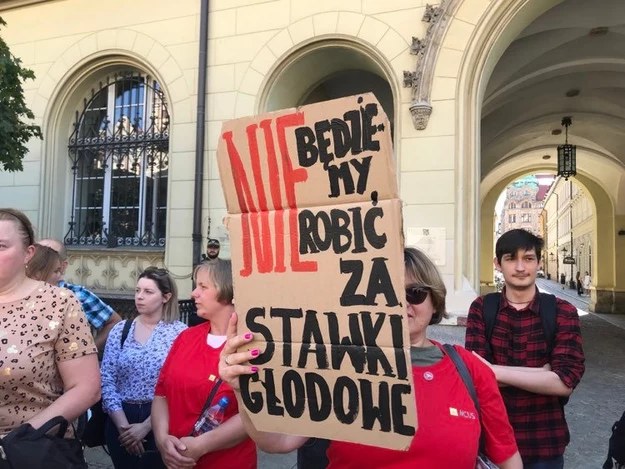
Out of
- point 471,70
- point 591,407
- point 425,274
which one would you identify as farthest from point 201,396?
point 471,70

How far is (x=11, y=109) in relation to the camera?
25.1 feet

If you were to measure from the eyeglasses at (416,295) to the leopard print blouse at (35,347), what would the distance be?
1.43m

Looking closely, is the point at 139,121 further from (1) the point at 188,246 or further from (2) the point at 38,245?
(2) the point at 38,245

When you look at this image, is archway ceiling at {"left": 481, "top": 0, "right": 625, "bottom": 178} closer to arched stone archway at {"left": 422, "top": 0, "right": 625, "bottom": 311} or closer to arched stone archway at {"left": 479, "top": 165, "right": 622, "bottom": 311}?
arched stone archway at {"left": 422, "top": 0, "right": 625, "bottom": 311}

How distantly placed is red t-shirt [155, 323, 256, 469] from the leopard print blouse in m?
0.43

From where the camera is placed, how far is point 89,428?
347cm

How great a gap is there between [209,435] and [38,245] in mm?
1746

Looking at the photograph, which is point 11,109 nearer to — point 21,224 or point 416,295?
point 21,224

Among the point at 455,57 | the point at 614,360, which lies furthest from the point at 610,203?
the point at 455,57

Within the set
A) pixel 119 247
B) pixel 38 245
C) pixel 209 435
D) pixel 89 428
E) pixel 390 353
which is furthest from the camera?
pixel 119 247

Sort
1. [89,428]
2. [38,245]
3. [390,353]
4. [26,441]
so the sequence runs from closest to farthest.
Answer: [390,353] < [26,441] < [38,245] < [89,428]

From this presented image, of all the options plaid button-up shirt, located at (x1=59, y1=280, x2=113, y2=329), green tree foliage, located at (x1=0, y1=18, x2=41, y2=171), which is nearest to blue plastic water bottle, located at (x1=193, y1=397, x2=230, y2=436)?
plaid button-up shirt, located at (x1=59, y1=280, x2=113, y2=329)

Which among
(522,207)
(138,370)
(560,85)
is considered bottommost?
(138,370)

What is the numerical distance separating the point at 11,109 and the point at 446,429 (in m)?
8.11
